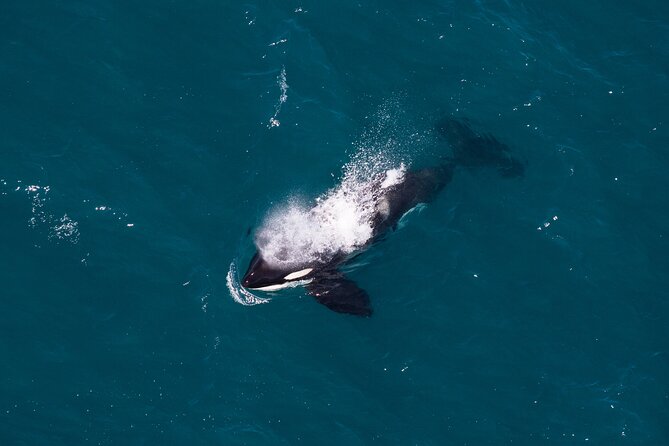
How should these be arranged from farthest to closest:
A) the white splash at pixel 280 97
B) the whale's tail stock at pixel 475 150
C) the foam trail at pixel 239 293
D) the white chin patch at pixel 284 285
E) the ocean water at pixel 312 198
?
1. the whale's tail stock at pixel 475 150
2. the white splash at pixel 280 97
3. the white chin patch at pixel 284 285
4. the foam trail at pixel 239 293
5. the ocean water at pixel 312 198

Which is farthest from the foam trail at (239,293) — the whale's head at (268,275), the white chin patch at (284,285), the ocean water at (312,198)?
the white chin patch at (284,285)

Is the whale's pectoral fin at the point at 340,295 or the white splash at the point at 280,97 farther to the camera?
the white splash at the point at 280,97

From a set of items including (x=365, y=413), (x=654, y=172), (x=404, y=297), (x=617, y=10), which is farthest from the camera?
(x=617, y=10)

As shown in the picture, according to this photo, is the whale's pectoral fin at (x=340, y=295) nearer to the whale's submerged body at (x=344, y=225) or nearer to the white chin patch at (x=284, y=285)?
the whale's submerged body at (x=344, y=225)

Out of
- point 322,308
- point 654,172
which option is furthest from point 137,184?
point 654,172

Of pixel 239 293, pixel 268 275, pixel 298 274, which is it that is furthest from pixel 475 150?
pixel 239 293

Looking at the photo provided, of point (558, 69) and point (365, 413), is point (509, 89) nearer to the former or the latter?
point (558, 69)

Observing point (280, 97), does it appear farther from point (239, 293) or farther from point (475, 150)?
point (239, 293)

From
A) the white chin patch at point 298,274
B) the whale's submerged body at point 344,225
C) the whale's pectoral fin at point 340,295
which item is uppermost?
the whale's submerged body at point 344,225
